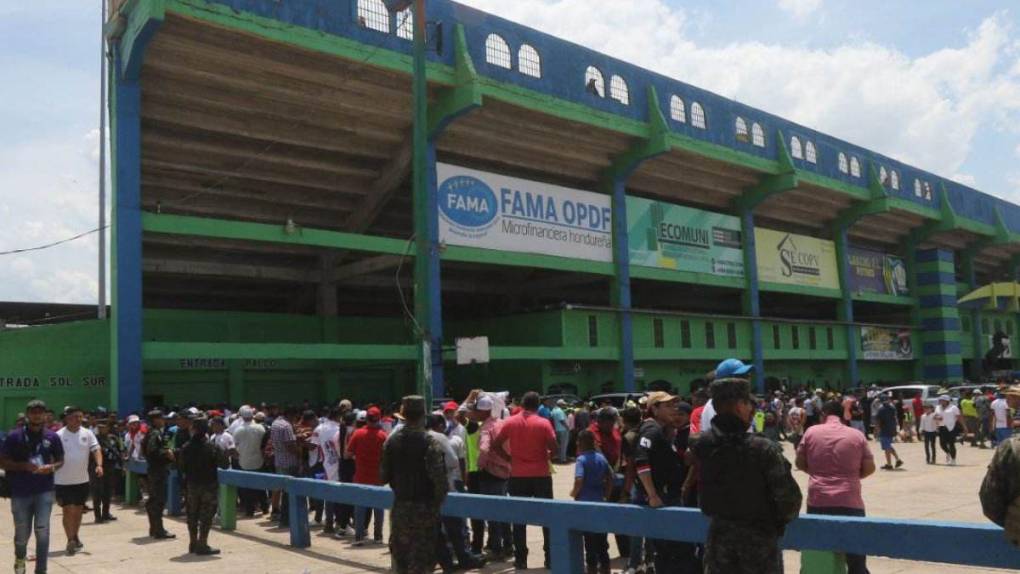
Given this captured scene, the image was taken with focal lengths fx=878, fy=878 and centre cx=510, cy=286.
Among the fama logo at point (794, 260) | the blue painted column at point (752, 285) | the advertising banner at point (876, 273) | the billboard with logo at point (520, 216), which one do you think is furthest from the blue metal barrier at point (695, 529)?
the advertising banner at point (876, 273)

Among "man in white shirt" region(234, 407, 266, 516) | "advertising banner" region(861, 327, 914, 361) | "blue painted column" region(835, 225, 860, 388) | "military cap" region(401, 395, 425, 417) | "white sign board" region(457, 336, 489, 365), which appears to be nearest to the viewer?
"military cap" region(401, 395, 425, 417)

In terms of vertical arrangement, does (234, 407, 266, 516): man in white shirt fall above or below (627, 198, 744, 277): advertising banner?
below

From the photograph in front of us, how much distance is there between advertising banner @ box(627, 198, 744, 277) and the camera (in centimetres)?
3462

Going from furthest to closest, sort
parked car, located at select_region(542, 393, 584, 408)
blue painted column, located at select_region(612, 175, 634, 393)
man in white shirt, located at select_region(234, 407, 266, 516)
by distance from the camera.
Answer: blue painted column, located at select_region(612, 175, 634, 393) → parked car, located at select_region(542, 393, 584, 408) → man in white shirt, located at select_region(234, 407, 266, 516)

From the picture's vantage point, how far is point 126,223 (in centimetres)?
2248

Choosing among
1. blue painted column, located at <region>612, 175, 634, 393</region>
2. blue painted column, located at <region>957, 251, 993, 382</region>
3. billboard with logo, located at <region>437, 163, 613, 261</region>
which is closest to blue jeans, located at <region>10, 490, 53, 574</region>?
billboard with logo, located at <region>437, 163, 613, 261</region>

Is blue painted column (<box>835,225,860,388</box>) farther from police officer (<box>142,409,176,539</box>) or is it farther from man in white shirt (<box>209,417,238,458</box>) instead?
police officer (<box>142,409,176,539</box>)

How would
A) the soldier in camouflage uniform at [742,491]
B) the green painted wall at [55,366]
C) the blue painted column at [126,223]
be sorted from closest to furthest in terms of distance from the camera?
1. the soldier in camouflage uniform at [742,491]
2. the blue painted column at [126,223]
3. the green painted wall at [55,366]

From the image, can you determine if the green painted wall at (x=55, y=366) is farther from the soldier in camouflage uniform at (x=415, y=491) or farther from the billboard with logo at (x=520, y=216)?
the soldier in camouflage uniform at (x=415, y=491)

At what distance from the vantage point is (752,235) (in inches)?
1576

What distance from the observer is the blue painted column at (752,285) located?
130 feet

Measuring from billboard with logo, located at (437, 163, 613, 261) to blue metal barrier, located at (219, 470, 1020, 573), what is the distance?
1865 cm

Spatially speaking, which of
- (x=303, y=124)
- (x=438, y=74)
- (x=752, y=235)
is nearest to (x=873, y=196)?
(x=752, y=235)

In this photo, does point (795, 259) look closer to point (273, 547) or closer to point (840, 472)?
point (273, 547)
